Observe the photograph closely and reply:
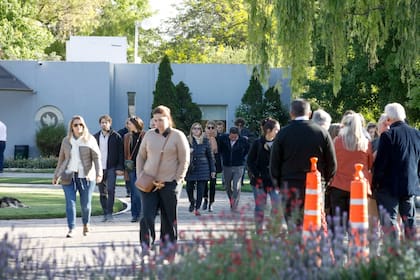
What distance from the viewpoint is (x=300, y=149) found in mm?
10242

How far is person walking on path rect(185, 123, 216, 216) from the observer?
62.0 feet

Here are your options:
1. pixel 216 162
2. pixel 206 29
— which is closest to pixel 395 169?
pixel 216 162

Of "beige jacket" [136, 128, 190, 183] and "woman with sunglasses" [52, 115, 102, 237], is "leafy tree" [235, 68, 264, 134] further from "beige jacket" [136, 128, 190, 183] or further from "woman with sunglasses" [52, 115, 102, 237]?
"beige jacket" [136, 128, 190, 183]

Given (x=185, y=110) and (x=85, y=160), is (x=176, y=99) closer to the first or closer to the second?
(x=185, y=110)

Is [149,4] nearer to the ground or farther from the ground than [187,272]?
farther from the ground

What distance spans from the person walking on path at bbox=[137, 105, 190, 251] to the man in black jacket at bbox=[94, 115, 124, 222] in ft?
18.6

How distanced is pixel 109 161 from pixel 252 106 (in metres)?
25.1

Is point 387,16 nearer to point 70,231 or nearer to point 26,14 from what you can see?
point 70,231

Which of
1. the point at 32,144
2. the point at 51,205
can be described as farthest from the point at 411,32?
the point at 32,144

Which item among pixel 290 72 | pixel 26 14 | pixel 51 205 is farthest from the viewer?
pixel 26 14

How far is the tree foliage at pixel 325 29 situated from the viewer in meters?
17.0

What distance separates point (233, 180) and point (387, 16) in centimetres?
457

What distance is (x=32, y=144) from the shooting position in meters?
43.3

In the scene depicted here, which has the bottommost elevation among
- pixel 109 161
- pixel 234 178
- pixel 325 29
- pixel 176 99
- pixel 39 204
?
pixel 39 204
